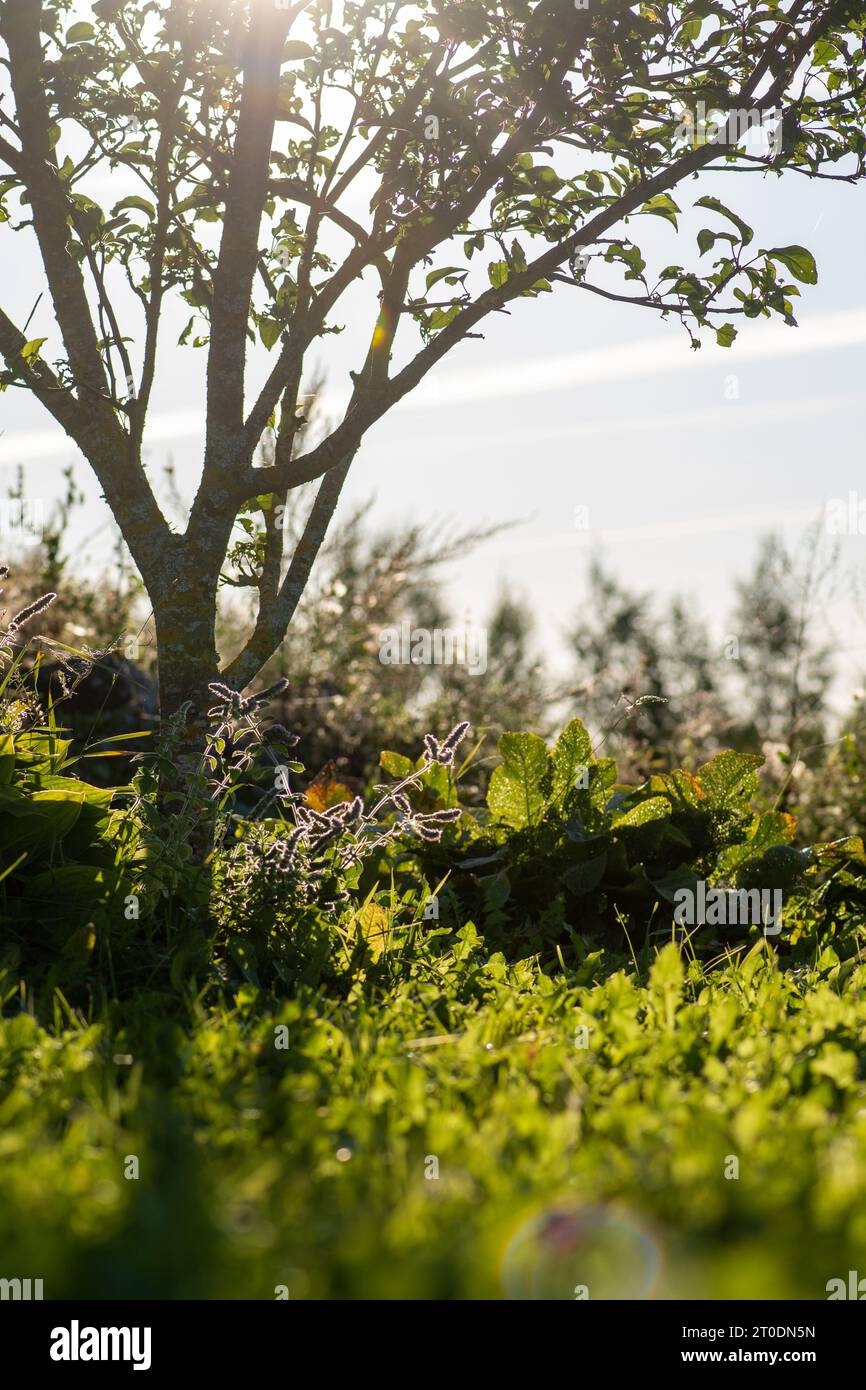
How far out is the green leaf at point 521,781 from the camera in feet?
13.9

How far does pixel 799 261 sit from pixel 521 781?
6.52ft

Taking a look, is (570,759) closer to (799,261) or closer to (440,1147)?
(799,261)

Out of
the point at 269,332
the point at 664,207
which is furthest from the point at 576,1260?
the point at 269,332

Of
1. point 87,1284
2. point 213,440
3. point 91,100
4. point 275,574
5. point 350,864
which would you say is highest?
point 91,100

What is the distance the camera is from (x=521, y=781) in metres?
4.23

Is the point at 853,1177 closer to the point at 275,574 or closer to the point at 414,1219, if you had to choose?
the point at 414,1219

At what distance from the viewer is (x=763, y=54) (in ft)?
11.4

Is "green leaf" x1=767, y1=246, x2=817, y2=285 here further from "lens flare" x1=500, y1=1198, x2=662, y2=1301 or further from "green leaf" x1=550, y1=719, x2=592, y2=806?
"lens flare" x1=500, y1=1198, x2=662, y2=1301

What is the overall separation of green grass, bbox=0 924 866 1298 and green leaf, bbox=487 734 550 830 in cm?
136

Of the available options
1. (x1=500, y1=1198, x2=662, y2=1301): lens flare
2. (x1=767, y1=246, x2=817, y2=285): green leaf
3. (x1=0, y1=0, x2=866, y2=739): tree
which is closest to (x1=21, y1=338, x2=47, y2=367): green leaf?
(x1=0, y1=0, x2=866, y2=739): tree

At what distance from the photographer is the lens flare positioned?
4.79 ft

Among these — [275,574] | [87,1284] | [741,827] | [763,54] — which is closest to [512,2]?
[763,54]

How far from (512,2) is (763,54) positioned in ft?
2.84

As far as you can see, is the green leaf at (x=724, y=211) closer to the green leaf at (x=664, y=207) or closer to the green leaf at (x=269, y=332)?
the green leaf at (x=664, y=207)
